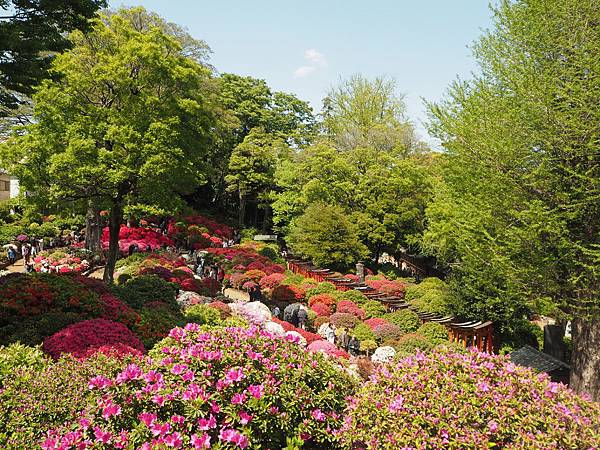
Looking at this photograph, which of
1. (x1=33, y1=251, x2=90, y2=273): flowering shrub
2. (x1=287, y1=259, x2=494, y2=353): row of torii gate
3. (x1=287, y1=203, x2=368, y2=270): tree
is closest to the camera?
(x1=287, y1=259, x2=494, y2=353): row of torii gate

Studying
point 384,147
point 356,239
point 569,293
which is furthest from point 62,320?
point 384,147

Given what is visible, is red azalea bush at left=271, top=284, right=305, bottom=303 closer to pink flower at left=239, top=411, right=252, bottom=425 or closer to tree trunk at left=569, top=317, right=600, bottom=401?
tree trunk at left=569, top=317, right=600, bottom=401

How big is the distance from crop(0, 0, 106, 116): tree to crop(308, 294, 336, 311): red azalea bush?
43.9 feet

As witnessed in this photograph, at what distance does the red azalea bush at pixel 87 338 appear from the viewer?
23.8 feet

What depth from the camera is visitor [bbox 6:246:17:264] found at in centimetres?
2367

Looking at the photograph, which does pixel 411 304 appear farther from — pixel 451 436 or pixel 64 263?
pixel 64 263

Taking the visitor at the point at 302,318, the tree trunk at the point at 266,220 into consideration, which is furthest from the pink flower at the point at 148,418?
the tree trunk at the point at 266,220

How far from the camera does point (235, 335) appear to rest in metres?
5.30

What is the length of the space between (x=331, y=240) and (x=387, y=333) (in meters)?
12.6

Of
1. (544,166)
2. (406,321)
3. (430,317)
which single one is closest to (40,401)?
(544,166)

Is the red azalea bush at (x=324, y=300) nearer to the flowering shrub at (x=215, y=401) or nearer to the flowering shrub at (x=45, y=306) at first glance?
the flowering shrub at (x=45, y=306)

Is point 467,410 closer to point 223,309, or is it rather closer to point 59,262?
point 223,309

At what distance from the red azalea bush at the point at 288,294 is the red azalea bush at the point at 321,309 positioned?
1892 mm

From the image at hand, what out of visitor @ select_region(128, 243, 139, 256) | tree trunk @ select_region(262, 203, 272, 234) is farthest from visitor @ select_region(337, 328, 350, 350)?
tree trunk @ select_region(262, 203, 272, 234)
